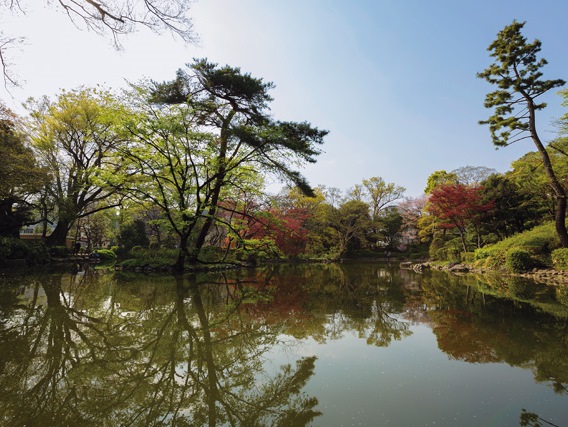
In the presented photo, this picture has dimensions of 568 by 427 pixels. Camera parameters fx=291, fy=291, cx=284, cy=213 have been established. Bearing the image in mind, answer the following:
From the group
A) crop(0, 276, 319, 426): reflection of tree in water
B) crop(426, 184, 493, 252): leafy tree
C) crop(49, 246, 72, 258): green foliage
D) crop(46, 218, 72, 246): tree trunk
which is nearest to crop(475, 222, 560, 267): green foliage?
crop(426, 184, 493, 252): leafy tree

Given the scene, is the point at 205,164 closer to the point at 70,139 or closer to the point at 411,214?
the point at 70,139

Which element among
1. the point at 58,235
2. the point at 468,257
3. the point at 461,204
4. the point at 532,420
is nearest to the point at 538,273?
the point at 468,257

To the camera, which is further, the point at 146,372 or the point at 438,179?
the point at 438,179

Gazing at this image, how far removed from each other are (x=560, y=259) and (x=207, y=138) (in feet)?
42.0

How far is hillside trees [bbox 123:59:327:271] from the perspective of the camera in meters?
9.60

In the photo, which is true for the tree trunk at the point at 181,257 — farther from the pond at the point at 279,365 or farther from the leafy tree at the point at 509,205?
the leafy tree at the point at 509,205

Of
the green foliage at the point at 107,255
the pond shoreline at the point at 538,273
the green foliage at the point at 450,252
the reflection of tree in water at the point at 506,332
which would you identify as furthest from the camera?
the green foliage at the point at 107,255

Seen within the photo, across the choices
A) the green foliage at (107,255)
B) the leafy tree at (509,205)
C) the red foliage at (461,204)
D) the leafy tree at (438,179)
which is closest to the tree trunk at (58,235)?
the green foliage at (107,255)

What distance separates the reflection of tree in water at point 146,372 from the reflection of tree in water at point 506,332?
1946mm

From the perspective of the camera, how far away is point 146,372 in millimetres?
2650

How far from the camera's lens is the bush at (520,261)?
10906 mm

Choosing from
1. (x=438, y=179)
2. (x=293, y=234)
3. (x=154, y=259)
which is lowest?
(x=154, y=259)

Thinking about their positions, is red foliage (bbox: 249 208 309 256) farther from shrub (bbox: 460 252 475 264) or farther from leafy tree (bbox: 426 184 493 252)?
shrub (bbox: 460 252 475 264)

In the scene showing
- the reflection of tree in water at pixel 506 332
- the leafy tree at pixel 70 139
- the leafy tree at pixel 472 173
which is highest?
the leafy tree at pixel 472 173
